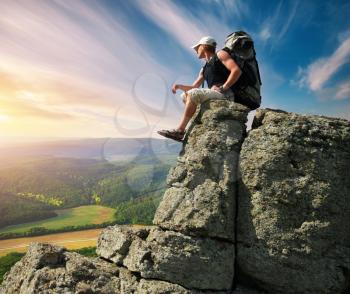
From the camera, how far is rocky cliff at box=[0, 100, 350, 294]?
9.84 metres

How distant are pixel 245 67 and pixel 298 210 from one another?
18.9 ft

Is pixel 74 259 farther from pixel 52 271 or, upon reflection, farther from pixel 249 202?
pixel 249 202

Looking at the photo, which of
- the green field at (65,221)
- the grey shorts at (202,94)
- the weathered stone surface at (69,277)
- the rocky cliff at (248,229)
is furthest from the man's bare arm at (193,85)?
the green field at (65,221)

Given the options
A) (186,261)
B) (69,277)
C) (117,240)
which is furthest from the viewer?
(117,240)

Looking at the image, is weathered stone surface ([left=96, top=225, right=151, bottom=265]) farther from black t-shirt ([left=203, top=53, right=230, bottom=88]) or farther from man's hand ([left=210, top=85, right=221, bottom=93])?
black t-shirt ([left=203, top=53, right=230, bottom=88])

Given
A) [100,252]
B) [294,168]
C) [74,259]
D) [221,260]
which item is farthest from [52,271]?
[294,168]

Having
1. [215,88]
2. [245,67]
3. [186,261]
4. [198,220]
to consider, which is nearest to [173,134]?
[215,88]

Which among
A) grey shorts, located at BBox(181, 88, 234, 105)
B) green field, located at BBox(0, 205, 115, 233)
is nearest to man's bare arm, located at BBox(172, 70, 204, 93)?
grey shorts, located at BBox(181, 88, 234, 105)

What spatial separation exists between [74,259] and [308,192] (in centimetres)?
815

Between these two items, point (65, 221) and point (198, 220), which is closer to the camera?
point (198, 220)

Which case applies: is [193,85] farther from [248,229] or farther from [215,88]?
[248,229]

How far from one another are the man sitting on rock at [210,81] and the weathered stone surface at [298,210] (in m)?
2.48

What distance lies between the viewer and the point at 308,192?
32.8 feet

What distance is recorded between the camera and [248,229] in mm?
10359
